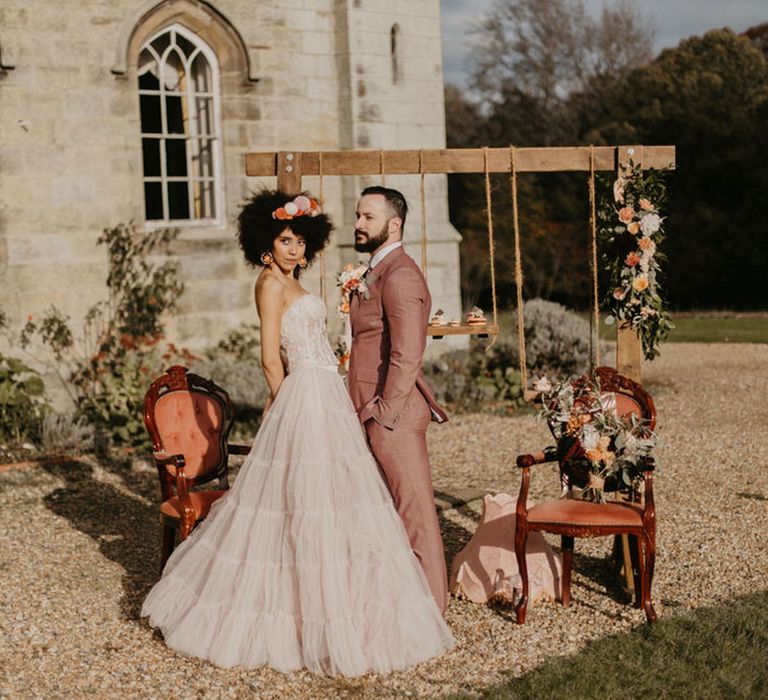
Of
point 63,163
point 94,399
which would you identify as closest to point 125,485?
point 94,399

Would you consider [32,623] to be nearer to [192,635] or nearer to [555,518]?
[192,635]

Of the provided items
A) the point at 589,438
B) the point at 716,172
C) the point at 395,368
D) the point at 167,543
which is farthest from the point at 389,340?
the point at 716,172

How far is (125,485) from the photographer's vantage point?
8562mm

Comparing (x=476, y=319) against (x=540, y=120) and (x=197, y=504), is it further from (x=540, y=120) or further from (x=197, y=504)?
(x=540, y=120)

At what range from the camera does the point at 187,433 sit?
6.20 meters

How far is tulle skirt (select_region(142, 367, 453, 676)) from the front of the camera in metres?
4.59

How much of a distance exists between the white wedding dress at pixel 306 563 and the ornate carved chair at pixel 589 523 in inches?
28.3

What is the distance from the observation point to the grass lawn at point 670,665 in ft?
14.5

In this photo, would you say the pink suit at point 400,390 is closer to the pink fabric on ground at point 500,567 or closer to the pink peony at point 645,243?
the pink fabric on ground at point 500,567

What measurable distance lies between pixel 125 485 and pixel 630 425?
4.46m

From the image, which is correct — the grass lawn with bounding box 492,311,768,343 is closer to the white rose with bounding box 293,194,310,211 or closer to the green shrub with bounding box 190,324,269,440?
the green shrub with bounding box 190,324,269,440

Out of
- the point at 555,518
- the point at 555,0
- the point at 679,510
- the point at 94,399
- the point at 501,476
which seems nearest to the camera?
the point at 555,518

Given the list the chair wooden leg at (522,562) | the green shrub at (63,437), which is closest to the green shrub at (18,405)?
the green shrub at (63,437)

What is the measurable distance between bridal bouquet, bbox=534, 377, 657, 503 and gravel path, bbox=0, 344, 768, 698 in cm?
62
